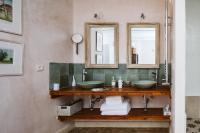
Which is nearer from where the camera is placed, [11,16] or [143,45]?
[11,16]

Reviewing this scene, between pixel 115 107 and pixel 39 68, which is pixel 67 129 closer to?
pixel 115 107

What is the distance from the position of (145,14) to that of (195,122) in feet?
6.57

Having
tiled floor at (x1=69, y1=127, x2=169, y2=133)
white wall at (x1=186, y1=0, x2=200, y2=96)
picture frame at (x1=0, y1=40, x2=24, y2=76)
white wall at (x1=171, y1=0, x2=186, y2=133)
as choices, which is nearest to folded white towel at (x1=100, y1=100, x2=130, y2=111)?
tiled floor at (x1=69, y1=127, x2=169, y2=133)

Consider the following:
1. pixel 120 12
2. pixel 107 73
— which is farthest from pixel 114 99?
pixel 120 12

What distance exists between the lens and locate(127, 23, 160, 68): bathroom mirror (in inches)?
148

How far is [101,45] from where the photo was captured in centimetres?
387

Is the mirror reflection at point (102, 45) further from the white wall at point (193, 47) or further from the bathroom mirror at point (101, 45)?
the white wall at point (193, 47)

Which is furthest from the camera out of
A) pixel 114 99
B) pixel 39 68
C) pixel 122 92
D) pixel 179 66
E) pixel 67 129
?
pixel 67 129

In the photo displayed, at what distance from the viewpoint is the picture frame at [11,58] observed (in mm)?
2115

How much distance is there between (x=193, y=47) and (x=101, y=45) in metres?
1.63

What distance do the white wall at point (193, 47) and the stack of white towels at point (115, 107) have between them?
4.25ft

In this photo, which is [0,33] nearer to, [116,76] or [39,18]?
[39,18]

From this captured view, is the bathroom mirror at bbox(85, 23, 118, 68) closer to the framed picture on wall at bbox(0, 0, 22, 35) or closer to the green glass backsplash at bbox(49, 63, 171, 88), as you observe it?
the green glass backsplash at bbox(49, 63, 171, 88)

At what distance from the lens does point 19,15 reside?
7.81 ft
